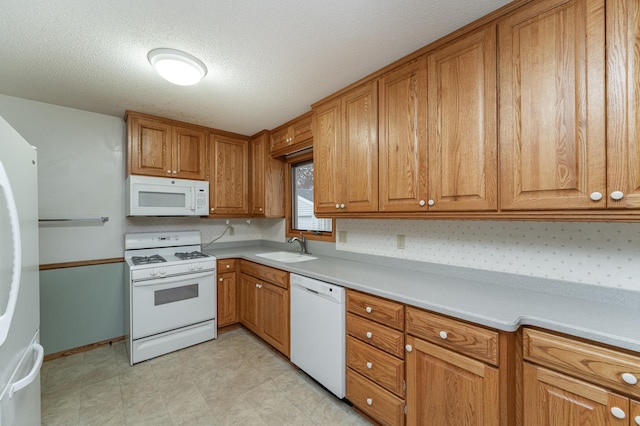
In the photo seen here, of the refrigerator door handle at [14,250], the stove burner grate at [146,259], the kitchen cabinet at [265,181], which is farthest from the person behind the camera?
the kitchen cabinet at [265,181]

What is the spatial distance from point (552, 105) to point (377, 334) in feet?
4.70

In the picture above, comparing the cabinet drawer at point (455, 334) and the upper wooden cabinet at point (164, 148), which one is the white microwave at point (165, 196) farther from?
the cabinet drawer at point (455, 334)

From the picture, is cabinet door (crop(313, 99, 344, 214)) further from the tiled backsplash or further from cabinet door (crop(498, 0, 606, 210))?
cabinet door (crop(498, 0, 606, 210))

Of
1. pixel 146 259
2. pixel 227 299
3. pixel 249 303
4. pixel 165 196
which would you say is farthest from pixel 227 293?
pixel 165 196

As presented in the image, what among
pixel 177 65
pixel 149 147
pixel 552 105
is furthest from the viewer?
pixel 149 147

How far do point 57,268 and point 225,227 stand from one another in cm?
162

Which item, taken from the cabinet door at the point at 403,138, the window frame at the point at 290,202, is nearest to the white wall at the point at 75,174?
the window frame at the point at 290,202

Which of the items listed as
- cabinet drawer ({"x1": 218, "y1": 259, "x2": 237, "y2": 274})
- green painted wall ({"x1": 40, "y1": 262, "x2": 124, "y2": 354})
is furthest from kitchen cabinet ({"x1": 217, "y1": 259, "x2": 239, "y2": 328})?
green painted wall ({"x1": 40, "y1": 262, "x2": 124, "y2": 354})

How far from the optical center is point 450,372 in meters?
1.24

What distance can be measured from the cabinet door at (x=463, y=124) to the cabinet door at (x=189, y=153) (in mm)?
2455

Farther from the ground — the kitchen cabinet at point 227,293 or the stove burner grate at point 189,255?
the stove burner grate at point 189,255

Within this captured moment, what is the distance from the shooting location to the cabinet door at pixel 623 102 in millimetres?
976

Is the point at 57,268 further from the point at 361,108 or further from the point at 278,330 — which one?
the point at 361,108

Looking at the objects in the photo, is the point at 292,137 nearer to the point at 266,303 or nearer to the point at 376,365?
the point at 266,303
